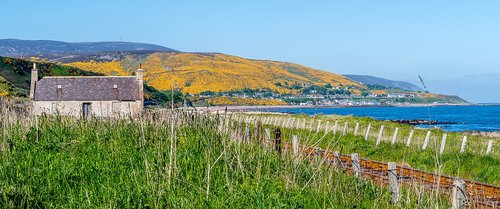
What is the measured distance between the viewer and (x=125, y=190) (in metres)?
8.09

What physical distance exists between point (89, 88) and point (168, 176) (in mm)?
50280

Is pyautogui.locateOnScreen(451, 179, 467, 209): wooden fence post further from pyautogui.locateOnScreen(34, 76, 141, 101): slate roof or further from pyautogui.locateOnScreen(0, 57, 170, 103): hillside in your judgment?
pyautogui.locateOnScreen(0, 57, 170, 103): hillside

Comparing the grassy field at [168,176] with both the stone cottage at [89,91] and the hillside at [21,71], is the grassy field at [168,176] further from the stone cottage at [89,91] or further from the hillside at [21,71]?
the hillside at [21,71]

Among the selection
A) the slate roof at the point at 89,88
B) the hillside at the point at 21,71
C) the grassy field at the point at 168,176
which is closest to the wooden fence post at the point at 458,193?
the grassy field at the point at 168,176

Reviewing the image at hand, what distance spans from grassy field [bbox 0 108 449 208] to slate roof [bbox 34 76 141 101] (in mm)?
43940

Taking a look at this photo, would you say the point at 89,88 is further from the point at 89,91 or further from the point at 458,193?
the point at 458,193

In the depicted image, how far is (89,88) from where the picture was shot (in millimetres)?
56812

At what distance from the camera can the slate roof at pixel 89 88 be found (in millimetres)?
55875

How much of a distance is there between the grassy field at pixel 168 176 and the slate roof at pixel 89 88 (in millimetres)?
43940

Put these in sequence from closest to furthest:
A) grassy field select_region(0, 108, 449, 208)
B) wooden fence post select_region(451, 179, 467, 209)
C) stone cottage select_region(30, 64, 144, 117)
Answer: grassy field select_region(0, 108, 449, 208)
wooden fence post select_region(451, 179, 467, 209)
stone cottage select_region(30, 64, 144, 117)

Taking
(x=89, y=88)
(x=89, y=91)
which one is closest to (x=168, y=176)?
(x=89, y=91)

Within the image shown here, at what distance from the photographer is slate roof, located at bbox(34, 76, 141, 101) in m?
55.9

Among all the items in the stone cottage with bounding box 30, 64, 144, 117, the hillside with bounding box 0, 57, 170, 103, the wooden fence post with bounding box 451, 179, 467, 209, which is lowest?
the wooden fence post with bounding box 451, 179, 467, 209

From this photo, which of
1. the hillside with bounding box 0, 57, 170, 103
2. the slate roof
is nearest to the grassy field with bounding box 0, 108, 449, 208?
the slate roof
